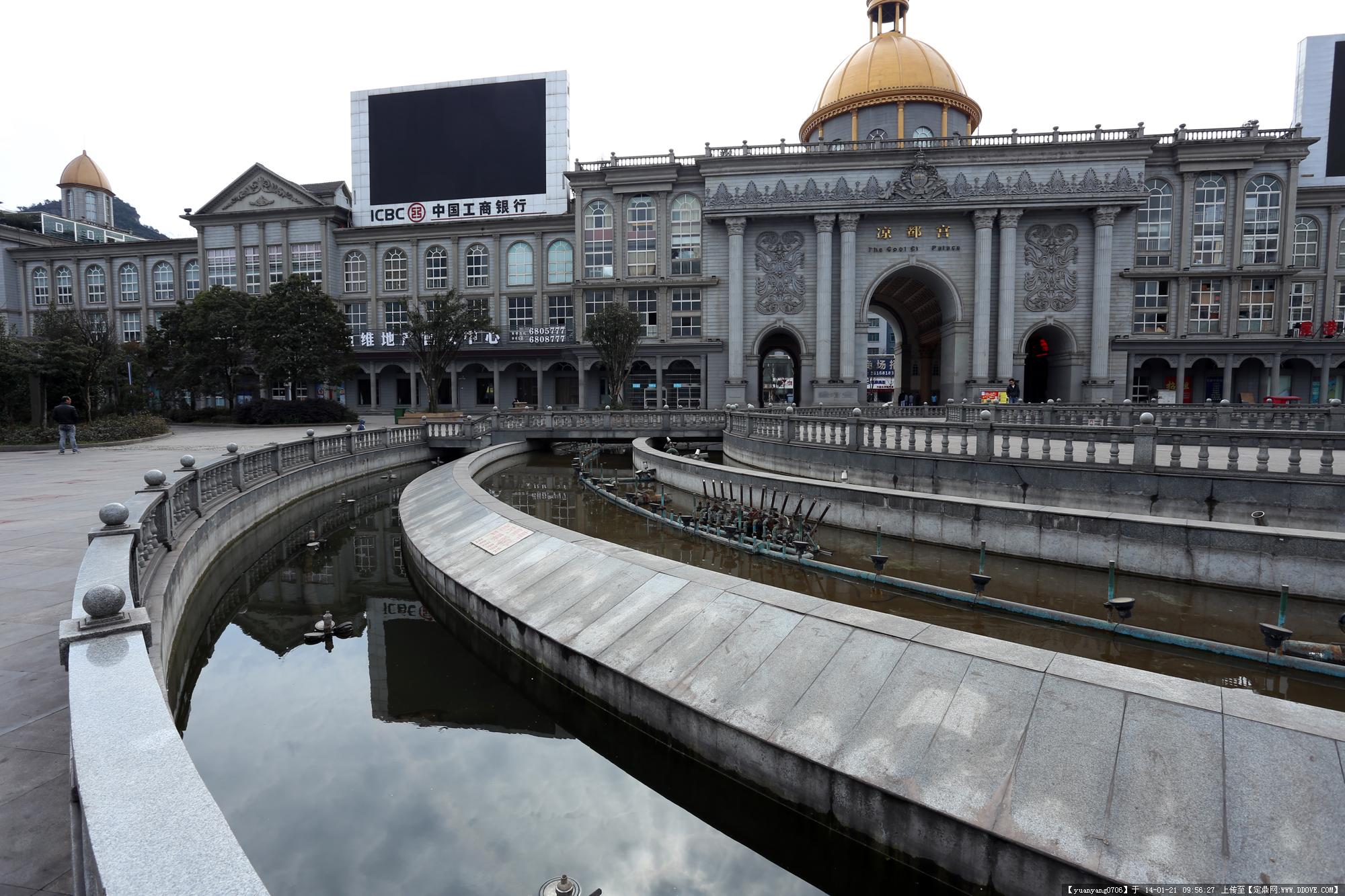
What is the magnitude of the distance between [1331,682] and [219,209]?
71509 millimetres

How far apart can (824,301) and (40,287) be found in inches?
2885

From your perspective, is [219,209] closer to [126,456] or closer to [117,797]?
[126,456]

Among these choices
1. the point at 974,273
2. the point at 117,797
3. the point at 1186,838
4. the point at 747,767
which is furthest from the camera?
the point at 974,273

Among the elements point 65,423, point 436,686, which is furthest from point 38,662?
point 65,423

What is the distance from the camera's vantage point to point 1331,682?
673 centimetres

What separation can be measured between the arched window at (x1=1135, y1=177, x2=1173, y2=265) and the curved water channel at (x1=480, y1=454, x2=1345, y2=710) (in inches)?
1822

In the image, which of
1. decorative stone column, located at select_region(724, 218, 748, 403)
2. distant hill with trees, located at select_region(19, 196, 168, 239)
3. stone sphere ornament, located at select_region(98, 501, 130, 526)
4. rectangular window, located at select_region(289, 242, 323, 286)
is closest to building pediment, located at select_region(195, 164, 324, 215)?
rectangular window, located at select_region(289, 242, 323, 286)

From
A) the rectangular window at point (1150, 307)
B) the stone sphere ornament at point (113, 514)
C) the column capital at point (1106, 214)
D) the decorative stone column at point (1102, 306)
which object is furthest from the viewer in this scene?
the rectangular window at point (1150, 307)

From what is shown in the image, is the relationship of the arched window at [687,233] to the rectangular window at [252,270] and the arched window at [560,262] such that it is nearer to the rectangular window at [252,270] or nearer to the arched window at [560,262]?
the arched window at [560,262]

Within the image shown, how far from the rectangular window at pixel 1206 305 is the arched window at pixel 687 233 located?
3436 centimetres

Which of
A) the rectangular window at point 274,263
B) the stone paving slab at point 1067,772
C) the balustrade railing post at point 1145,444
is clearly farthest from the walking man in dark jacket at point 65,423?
the rectangular window at point 274,263

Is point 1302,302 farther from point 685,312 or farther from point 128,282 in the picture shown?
point 128,282

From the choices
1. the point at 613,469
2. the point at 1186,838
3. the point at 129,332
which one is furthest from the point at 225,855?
the point at 129,332

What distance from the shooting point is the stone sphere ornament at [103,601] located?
4.55 metres
